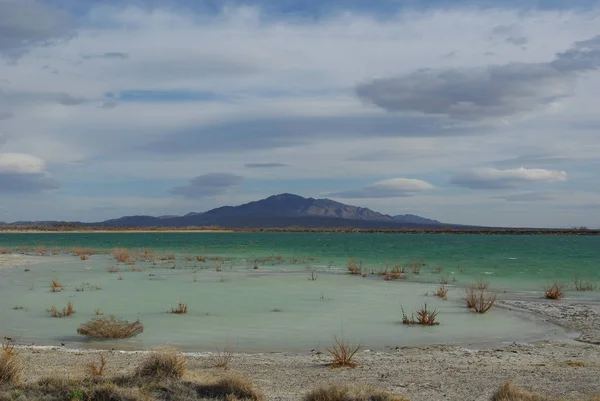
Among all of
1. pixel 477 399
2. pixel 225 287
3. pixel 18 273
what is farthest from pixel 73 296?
pixel 477 399

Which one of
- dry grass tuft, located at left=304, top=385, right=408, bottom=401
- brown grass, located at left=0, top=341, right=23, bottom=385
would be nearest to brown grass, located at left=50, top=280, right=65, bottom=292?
brown grass, located at left=0, top=341, right=23, bottom=385

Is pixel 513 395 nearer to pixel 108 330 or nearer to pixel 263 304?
pixel 108 330

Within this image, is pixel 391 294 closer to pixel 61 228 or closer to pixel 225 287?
pixel 225 287

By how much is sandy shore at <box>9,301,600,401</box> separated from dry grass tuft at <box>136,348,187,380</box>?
462 millimetres

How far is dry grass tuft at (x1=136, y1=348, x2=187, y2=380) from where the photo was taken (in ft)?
26.6

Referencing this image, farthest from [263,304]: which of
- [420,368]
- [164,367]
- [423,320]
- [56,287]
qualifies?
[164,367]

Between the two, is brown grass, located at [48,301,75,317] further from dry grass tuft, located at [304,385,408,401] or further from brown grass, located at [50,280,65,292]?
dry grass tuft, located at [304,385,408,401]

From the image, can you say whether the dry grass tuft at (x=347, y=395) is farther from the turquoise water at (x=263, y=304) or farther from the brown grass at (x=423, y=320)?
the brown grass at (x=423, y=320)

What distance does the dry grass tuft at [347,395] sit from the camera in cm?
703

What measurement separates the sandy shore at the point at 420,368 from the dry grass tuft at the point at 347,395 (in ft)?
1.80

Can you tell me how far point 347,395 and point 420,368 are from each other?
3093 mm

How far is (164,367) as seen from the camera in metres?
8.21

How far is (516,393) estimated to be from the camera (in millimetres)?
7004

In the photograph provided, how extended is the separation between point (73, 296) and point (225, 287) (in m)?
5.56
